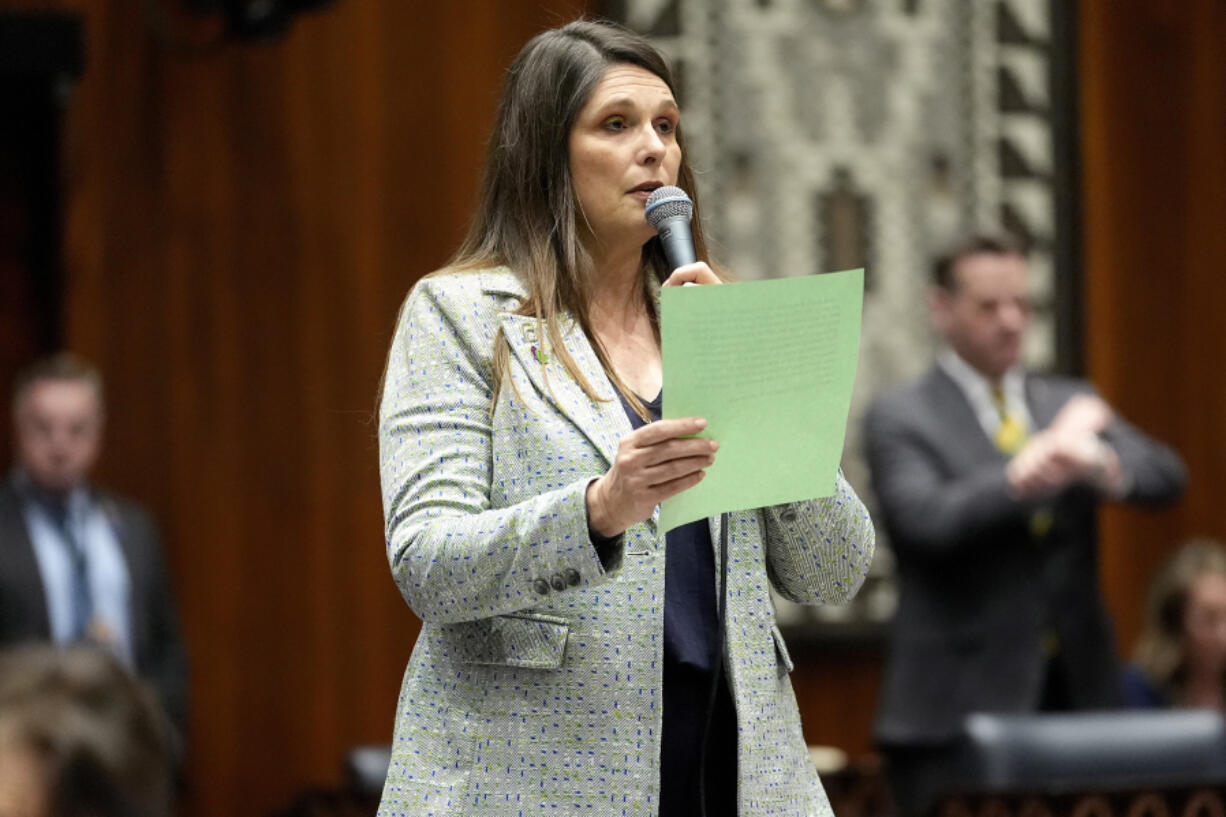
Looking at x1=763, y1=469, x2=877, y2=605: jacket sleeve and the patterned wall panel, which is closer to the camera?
x1=763, y1=469, x2=877, y2=605: jacket sleeve

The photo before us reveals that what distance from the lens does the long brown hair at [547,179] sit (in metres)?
1.88

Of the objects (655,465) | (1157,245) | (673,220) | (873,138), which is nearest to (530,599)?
(655,465)

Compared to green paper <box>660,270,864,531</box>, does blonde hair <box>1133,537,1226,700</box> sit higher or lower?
lower

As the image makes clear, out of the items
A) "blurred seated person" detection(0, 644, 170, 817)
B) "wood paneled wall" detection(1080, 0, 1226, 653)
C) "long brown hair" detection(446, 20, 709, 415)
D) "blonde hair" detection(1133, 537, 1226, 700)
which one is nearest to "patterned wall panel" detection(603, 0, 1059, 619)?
"wood paneled wall" detection(1080, 0, 1226, 653)

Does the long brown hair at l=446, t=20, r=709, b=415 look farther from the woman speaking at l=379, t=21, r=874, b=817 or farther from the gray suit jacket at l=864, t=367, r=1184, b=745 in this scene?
the gray suit jacket at l=864, t=367, r=1184, b=745

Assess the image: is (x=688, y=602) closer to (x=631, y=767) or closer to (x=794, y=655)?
(x=631, y=767)

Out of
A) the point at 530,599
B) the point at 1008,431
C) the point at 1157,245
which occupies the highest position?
the point at 1157,245

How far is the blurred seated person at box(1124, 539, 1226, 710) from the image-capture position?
163 inches

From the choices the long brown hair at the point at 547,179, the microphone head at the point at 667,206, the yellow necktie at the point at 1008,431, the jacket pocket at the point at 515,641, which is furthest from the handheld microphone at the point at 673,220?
the yellow necktie at the point at 1008,431

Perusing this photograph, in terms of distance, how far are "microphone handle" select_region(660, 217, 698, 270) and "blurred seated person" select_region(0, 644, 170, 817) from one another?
84 cm

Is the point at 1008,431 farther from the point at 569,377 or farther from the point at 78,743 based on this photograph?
the point at 78,743

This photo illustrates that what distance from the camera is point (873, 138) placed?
5148mm

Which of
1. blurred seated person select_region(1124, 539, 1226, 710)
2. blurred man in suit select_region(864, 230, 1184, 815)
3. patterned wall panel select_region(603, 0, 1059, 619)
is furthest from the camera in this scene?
patterned wall panel select_region(603, 0, 1059, 619)

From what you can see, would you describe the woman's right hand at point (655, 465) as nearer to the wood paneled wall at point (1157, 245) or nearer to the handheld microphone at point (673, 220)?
the handheld microphone at point (673, 220)
